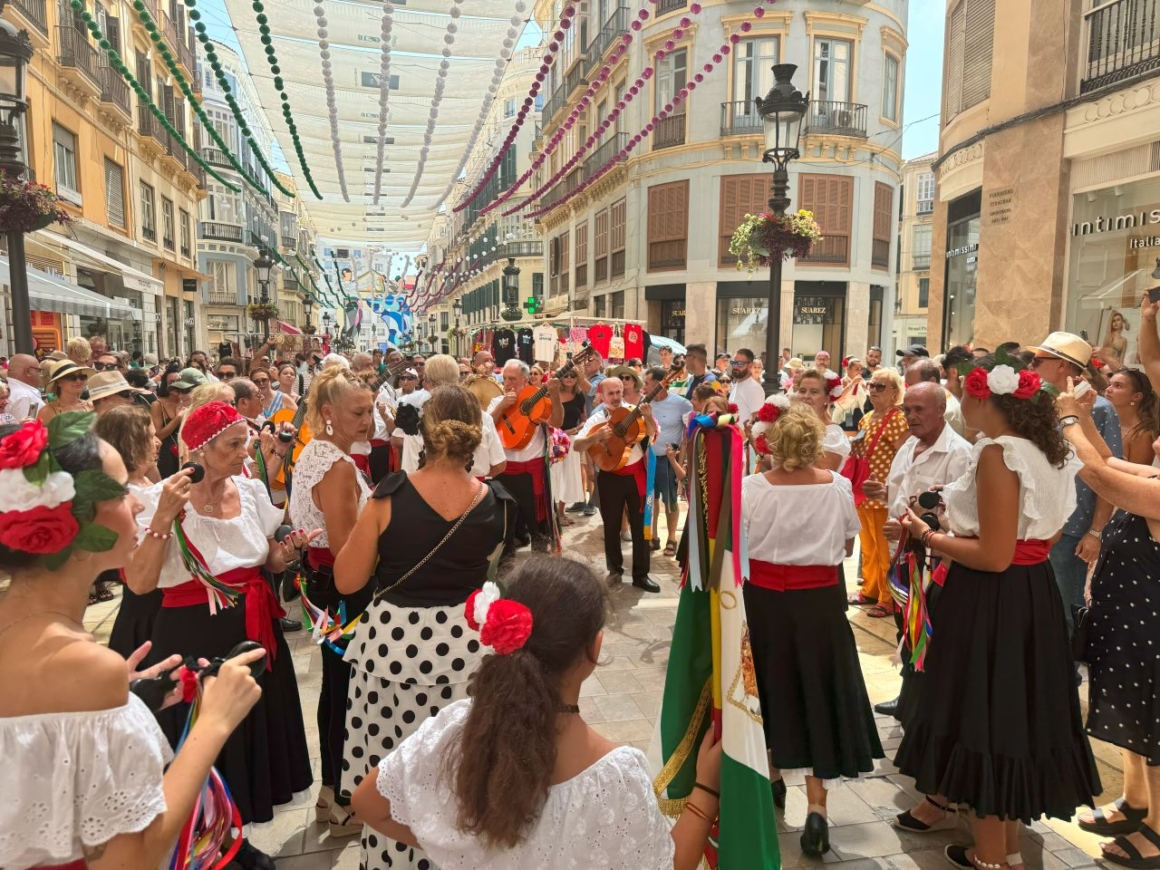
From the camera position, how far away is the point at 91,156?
60.4ft

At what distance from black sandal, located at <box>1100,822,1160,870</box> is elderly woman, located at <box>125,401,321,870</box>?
3.39 m

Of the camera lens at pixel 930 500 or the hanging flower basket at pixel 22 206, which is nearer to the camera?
the camera lens at pixel 930 500

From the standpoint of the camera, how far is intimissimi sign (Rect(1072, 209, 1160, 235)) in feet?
29.3

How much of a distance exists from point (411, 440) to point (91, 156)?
17890 millimetres

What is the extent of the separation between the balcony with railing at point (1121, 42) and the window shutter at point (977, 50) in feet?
6.67

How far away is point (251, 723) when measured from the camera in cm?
292

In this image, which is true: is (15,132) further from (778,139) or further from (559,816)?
(559,816)

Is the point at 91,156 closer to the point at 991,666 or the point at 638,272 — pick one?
the point at 638,272

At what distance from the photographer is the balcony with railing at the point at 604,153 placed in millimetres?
25219

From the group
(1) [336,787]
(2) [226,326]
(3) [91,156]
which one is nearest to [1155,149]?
(1) [336,787]

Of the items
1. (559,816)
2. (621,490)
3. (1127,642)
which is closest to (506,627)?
(559,816)

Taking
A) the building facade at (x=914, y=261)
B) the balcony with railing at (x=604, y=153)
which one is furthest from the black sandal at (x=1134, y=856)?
the building facade at (x=914, y=261)

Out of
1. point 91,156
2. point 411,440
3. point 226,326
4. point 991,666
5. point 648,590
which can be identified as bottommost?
point 648,590

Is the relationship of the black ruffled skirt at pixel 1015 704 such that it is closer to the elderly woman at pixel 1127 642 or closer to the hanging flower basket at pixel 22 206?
the elderly woman at pixel 1127 642
